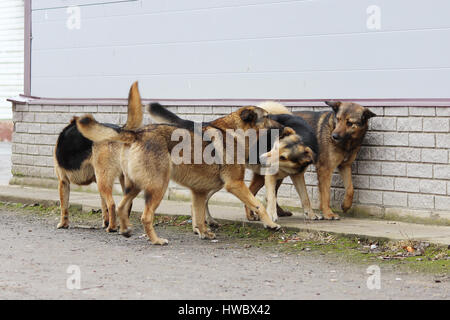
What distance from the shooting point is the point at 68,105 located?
13.8 metres

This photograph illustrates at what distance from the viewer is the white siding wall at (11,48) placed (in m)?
17.1

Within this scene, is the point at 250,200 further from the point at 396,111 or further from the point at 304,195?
the point at 396,111

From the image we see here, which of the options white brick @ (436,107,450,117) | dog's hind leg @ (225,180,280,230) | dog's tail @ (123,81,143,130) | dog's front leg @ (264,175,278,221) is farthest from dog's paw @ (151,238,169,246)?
white brick @ (436,107,450,117)

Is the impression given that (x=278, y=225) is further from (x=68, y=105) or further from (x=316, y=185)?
(x=68, y=105)

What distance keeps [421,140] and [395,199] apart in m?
0.86

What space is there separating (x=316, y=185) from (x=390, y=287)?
429 cm

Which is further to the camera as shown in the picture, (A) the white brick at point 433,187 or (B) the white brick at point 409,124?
(B) the white brick at point 409,124

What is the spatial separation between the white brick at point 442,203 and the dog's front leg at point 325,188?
128cm

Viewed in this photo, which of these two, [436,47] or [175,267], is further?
[436,47]

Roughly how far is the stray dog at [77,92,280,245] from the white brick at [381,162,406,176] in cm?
183

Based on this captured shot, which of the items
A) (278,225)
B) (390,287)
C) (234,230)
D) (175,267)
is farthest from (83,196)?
(390,287)

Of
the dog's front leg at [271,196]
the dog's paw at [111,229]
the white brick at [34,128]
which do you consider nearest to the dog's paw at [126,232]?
the dog's paw at [111,229]

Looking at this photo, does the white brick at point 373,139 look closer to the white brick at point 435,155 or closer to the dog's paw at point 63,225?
the white brick at point 435,155

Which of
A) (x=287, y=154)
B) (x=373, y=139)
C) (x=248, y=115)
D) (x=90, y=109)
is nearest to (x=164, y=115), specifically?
(x=248, y=115)
